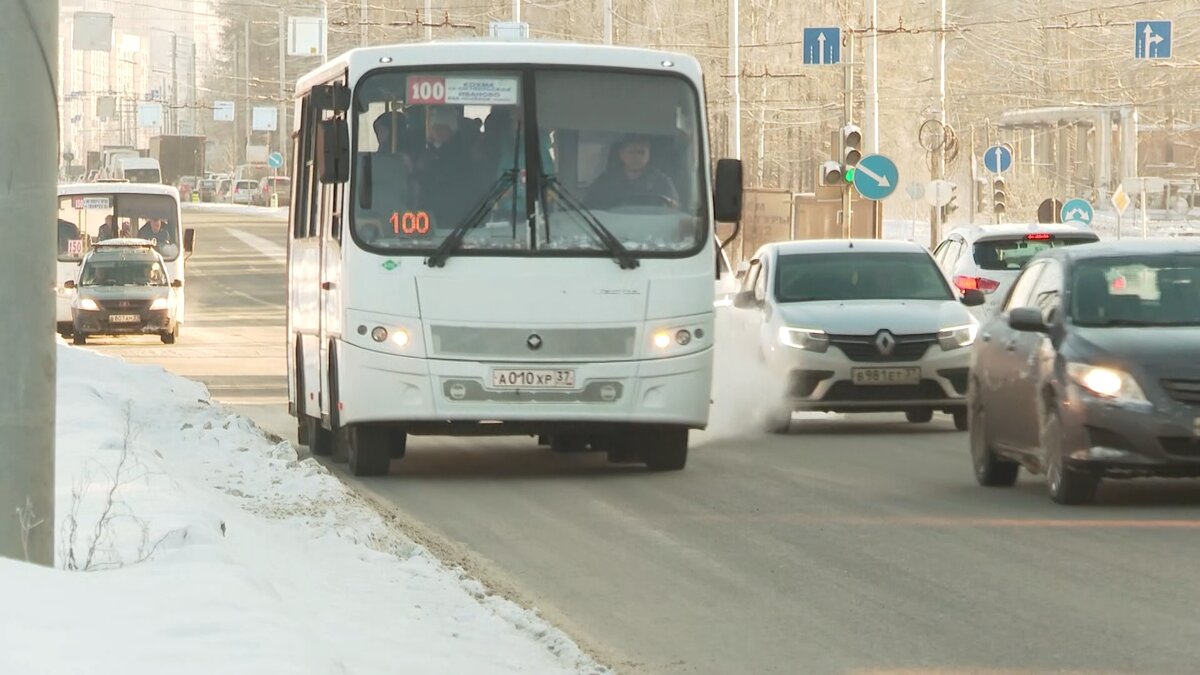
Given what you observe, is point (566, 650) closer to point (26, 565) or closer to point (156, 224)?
point (26, 565)

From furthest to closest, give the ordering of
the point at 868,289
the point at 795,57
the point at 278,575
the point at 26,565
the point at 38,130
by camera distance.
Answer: the point at 795,57, the point at 868,289, the point at 278,575, the point at 38,130, the point at 26,565

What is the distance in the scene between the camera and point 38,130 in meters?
7.68

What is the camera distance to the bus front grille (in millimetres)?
15273

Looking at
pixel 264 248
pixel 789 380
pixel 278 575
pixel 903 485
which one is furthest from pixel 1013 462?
pixel 264 248

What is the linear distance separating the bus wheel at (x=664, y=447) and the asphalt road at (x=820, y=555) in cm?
13

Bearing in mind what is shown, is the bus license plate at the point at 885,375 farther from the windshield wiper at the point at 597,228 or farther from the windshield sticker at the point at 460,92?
the windshield sticker at the point at 460,92

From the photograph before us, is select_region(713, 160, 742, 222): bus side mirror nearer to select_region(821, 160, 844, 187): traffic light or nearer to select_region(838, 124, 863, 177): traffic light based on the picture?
select_region(838, 124, 863, 177): traffic light

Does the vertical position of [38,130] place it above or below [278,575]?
above

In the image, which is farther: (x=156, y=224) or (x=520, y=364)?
(x=156, y=224)

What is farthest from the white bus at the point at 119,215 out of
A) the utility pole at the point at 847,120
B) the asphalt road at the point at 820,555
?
the asphalt road at the point at 820,555

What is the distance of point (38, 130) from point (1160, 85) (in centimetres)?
8386

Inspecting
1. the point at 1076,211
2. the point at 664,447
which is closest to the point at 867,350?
the point at 664,447

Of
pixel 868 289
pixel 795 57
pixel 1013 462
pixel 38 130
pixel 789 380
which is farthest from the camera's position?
pixel 795 57

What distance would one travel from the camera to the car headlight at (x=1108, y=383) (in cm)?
1270
